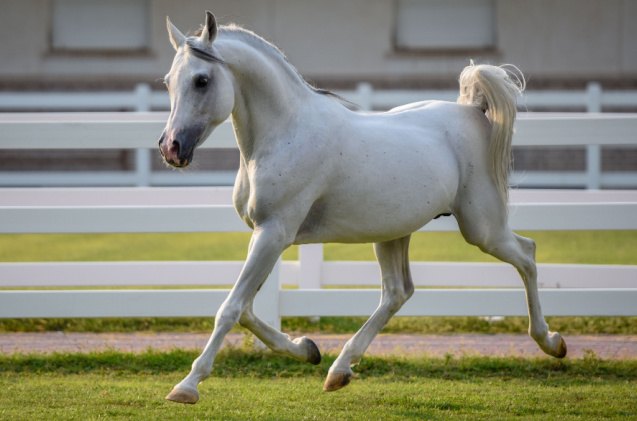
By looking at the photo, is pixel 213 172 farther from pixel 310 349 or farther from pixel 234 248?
pixel 310 349

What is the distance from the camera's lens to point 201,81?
595 cm

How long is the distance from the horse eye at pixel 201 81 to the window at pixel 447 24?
651 inches

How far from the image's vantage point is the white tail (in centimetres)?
693

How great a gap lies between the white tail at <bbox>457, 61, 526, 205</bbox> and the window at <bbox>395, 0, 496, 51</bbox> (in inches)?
599

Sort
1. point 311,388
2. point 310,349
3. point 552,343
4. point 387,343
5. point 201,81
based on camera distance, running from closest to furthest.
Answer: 1. point 201,81
2. point 310,349
3. point 552,343
4. point 311,388
5. point 387,343

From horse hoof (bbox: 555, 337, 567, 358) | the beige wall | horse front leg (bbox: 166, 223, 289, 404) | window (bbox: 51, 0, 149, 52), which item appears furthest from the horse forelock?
window (bbox: 51, 0, 149, 52)

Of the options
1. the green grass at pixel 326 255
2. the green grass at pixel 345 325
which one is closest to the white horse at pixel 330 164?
the green grass at pixel 345 325

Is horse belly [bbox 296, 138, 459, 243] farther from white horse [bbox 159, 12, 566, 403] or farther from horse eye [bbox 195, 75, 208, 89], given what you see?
horse eye [bbox 195, 75, 208, 89]

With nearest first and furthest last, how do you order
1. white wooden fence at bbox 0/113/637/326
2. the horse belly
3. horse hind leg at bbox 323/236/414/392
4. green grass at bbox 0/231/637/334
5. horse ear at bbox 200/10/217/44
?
horse ear at bbox 200/10/217/44, the horse belly, horse hind leg at bbox 323/236/414/392, white wooden fence at bbox 0/113/637/326, green grass at bbox 0/231/637/334

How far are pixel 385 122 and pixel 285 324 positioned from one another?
331cm

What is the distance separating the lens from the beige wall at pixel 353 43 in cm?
2239

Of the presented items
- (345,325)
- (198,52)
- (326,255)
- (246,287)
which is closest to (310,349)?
(246,287)

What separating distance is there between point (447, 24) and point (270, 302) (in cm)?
1470

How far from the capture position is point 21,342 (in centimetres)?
902
